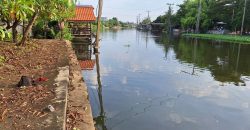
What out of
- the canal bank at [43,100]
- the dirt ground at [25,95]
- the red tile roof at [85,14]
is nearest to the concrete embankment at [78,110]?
the canal bank at [43,100]

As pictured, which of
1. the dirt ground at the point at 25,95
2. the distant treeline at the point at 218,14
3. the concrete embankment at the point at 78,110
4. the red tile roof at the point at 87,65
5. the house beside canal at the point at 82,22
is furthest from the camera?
the distant treeline at the point at 218,14

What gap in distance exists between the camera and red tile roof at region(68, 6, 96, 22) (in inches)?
1412

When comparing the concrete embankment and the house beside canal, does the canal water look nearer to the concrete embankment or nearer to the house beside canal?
the concrete embankment

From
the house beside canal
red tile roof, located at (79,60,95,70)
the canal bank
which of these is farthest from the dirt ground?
the house beside canal

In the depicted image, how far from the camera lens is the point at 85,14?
3669cm

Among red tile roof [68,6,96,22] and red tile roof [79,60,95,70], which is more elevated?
red tile roof [68,6,96,22]

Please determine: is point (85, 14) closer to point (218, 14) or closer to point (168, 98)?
point (168, 98)

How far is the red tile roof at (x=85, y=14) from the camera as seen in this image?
35875mm

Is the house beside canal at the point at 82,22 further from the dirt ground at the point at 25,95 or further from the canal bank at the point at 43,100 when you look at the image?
the canal bank at the point at 43,100

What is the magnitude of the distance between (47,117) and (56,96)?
4.33 feet

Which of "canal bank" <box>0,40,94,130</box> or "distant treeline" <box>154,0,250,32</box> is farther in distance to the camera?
"distant treeline" <box>154,0,250,32</box>

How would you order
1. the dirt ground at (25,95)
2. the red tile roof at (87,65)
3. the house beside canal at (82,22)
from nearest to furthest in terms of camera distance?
the dirt ground at (25,95), the red tile roof at (87,65), the house beside canal at (82,22)

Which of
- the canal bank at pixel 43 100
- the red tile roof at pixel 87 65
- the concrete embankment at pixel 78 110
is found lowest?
the red tile roof at pixel 87 65

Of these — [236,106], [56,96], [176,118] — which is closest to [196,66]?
[236,106]
